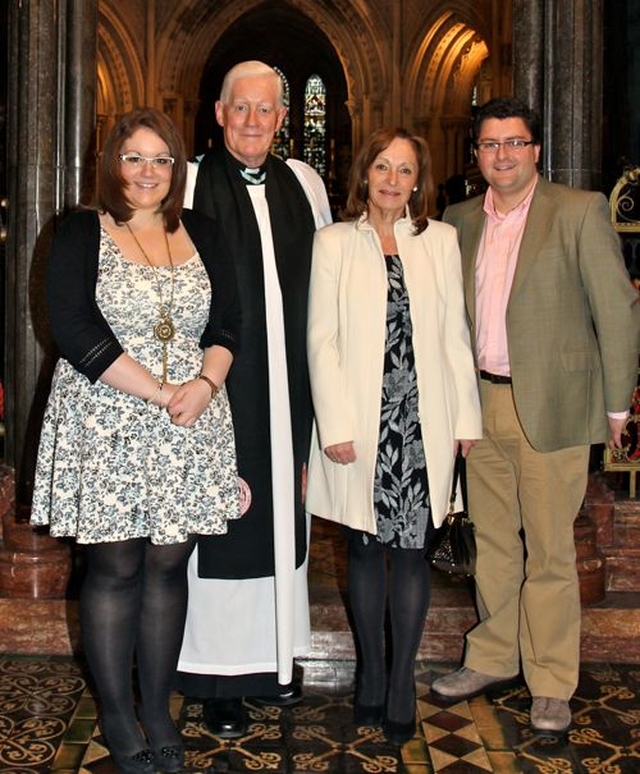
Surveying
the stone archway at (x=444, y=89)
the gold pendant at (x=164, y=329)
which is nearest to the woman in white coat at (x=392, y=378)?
the gold pendant at (x=164, y=329)

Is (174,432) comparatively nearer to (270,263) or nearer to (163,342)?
(163,342)

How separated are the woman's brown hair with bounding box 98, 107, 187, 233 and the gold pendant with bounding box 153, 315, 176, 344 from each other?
280mm

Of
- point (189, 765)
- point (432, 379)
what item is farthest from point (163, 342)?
point (189, 765)

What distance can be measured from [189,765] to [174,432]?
0.96 meters

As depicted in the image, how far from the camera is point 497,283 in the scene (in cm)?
337

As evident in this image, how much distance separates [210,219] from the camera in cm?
306

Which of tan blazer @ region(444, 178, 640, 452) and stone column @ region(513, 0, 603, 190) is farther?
stone column @ region(513, 0, 603, 190)

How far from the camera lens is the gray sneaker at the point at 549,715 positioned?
10.9 ft

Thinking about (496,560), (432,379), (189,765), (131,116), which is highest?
(131,116)

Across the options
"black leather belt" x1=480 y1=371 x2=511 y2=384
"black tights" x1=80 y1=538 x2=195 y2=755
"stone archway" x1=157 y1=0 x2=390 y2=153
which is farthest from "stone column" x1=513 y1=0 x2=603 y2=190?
"stone archway" x1=157 y1=0 x2=390 y2=153

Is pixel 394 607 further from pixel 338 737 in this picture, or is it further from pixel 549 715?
pixel 549 715

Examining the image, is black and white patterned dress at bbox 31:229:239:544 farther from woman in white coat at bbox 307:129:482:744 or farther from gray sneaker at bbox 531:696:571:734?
gray sneaker at bbox 531:696:571:734

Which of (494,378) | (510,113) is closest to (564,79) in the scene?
(510,113)

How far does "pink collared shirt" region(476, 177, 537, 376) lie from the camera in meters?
3.35
